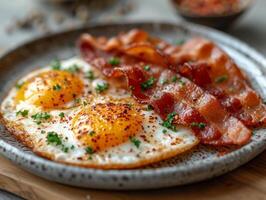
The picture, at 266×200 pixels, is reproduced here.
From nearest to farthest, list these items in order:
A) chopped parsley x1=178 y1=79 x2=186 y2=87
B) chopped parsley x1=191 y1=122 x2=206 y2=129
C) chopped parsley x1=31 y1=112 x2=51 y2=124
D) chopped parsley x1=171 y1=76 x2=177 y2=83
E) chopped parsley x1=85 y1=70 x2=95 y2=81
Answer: chopped parsley x1=191 y1=122 x2=206 y2=129 < chopped parsley x1=31 y1=112 x2=51 y2=124 < chopped parsley x1=178 y1=79 x2=186 y2=87 < chopped parsley x1=171 y1=76 x2=177 y2=83 < chopped parsley x1=85 y1=70 x2=95 y2=81

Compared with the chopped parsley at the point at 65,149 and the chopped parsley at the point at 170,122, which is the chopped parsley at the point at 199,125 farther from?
the chopped parsley at the point at 65,149

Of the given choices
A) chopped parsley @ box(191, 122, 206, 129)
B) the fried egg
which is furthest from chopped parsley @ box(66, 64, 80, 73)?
chopped parsley @ box(191, 122, 206, 129)

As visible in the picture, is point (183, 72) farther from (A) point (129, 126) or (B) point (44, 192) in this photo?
(B) point (44, 192)

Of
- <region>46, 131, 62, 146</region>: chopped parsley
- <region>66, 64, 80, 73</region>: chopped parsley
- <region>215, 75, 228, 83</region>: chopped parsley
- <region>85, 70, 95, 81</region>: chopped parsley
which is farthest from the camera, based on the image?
<region>66, 64, 80, 73</region>: chopped parsley

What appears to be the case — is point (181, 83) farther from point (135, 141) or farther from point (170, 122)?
point (135, 141)

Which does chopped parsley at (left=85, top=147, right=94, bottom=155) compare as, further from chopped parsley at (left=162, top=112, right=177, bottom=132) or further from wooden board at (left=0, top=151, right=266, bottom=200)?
chopped parsley at (left=162, top=112, right=177, bottom=132)

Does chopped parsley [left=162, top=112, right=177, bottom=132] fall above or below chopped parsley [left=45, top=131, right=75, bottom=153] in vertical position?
above
